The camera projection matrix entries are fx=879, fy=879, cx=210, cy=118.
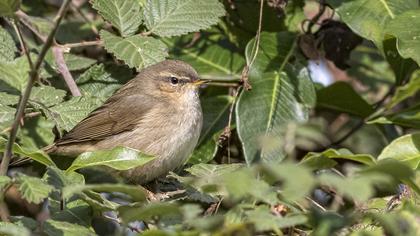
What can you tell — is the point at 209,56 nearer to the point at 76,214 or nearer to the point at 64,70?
the point at 64,70

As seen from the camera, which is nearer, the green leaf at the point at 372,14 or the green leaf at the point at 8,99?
the green leaf at the point at 8,99

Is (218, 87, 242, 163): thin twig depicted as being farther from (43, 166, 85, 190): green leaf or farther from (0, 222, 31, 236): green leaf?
(0, 222, 31, 236): green leaf

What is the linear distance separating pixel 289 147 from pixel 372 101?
361 centimetres

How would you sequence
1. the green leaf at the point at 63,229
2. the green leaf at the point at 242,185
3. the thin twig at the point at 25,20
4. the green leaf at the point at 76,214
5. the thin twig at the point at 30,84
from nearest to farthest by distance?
the green leaf at the point at 242,185, the thin twig at the point at 30,84, the green leaf at the point at 63,229, the green leaf at the point at 76,214, the thin twig at the point at 25,20

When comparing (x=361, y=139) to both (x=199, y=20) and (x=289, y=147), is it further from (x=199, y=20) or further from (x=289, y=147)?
(x=289, y=147)

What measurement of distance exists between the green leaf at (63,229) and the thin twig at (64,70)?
1.61 meters

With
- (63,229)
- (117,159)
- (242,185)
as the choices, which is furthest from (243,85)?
(242,185)

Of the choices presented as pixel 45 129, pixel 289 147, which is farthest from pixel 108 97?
pixel 289 147

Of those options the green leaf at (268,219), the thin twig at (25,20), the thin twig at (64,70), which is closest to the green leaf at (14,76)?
the thin twig at (25,20)

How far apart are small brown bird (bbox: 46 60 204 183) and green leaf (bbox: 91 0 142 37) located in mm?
391

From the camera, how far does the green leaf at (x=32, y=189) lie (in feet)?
8.64

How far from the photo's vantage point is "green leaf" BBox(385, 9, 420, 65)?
415 cm

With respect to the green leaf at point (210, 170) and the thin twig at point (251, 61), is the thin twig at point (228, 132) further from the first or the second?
the green leaf at point (210, 170)

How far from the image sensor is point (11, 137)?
2.78 metres
